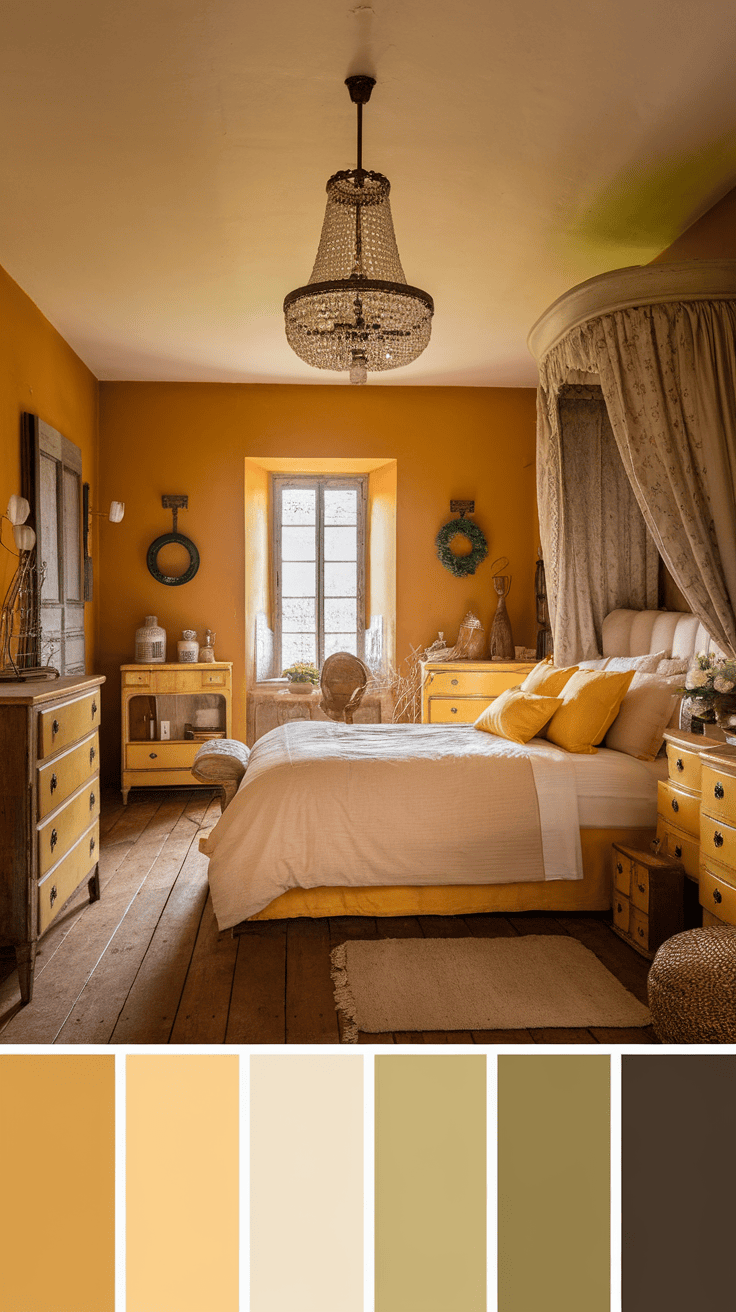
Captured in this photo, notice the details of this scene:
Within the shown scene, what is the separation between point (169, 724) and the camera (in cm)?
650

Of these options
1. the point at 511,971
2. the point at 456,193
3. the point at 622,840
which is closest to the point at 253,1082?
the point at 511,971

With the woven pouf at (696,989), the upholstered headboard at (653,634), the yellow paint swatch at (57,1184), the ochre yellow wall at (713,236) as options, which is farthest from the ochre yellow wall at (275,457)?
the yellow paint swatch at (57,1184)

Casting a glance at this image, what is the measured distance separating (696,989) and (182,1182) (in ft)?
5.06

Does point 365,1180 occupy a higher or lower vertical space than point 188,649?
lower

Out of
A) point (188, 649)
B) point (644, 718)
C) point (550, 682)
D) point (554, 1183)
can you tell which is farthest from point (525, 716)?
point (188, 649)

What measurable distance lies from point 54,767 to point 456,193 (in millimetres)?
2859

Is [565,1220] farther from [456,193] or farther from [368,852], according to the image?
[456,193]

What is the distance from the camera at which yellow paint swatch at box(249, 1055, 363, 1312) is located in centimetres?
90

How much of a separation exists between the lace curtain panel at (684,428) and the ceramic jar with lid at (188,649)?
3.96 meters

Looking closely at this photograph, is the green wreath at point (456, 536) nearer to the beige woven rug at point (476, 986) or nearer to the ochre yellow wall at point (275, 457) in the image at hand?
the ochre yellow wall at point (275, 457)

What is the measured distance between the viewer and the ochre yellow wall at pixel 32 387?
4.32 meters

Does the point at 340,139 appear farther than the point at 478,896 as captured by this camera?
No

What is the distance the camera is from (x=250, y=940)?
132 inches

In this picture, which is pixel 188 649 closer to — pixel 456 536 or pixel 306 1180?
pixel 456 536
